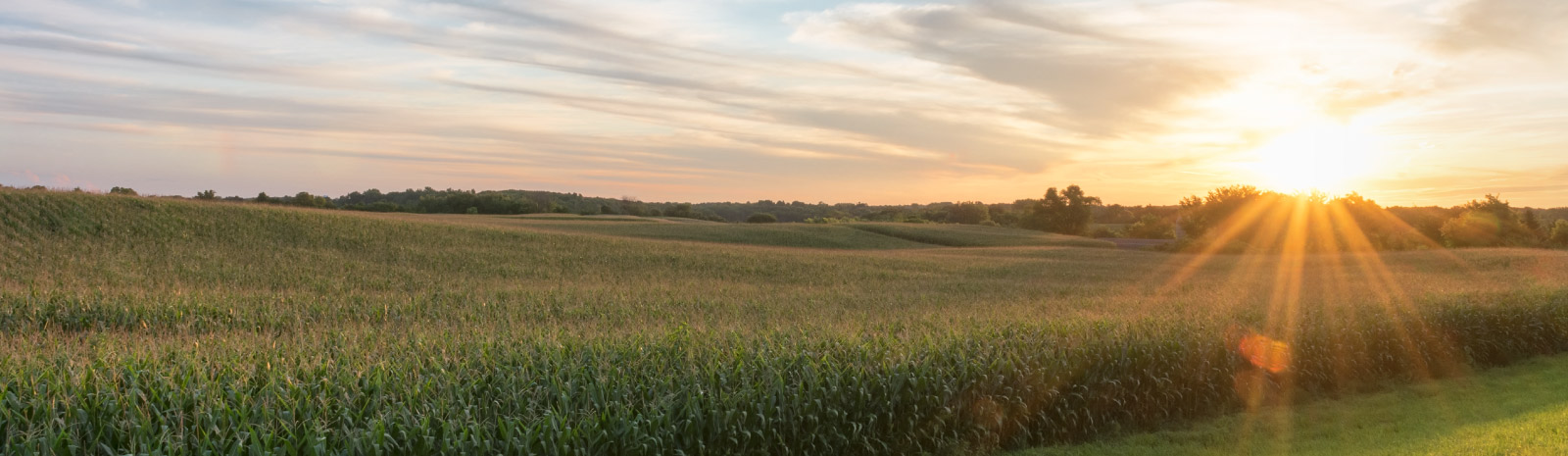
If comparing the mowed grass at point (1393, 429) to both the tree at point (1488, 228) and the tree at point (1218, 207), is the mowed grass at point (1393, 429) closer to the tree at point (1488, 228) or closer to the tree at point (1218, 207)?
the tree at point (1488, 228)

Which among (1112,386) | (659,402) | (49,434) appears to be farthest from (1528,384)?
(49,434)

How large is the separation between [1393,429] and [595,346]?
9.56m

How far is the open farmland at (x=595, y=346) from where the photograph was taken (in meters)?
6.52

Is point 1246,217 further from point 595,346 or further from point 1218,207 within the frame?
point 595,346

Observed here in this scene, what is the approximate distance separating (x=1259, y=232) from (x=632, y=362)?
63.5 meters

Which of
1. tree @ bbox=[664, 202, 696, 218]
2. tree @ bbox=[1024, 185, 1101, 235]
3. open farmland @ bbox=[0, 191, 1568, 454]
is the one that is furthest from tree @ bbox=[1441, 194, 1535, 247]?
tree @ bbox=[664, 202, 696, 218]

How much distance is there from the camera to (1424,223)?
63.3 metres

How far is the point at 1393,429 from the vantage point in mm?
9961

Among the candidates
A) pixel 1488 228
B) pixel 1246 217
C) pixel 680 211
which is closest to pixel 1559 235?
pixel 1488 228

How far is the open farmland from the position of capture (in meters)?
6.52

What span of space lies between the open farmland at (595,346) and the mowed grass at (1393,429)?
65 centimetres

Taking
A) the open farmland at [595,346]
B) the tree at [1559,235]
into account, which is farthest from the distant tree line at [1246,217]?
the open farmland at [595,346]

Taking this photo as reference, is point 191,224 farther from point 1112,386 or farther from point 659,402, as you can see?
point 1112,386

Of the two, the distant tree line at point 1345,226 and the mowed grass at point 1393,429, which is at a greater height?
the distant tree line at point 1345,226
